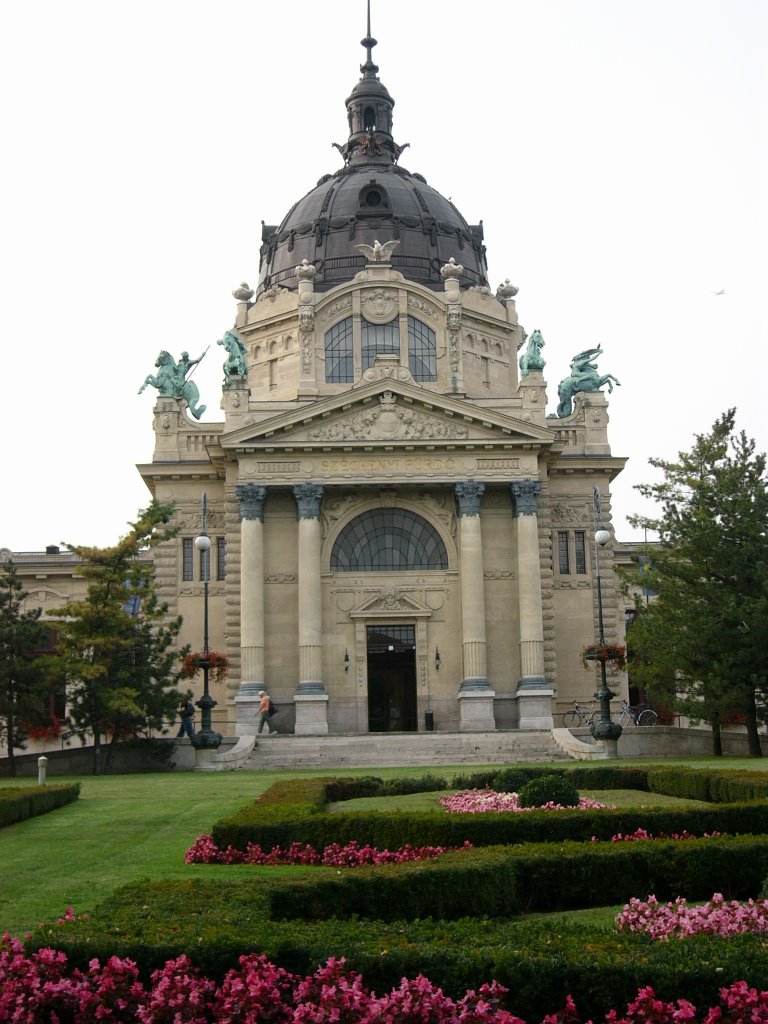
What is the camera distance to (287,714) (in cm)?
5125

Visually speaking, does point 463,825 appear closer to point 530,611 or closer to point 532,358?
point 530,611

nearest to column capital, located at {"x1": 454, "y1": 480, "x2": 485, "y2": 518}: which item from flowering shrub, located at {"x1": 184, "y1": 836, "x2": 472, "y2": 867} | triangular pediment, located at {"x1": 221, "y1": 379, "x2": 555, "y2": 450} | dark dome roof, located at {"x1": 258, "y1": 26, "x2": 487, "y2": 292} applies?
triangular pediment, located at {"x1": 221, "y1": 379, "x2": 555, "y2": 450}

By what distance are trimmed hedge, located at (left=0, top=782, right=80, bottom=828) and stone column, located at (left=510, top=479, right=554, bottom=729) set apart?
2580cm

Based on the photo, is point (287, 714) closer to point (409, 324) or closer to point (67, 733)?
point (67, 733)

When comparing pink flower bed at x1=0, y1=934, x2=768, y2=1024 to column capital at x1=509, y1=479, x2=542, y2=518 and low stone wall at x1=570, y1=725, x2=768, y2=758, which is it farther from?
column capital at x1=509, y1=479, x2=542, y2=518

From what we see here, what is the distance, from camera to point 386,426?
52.0 metres

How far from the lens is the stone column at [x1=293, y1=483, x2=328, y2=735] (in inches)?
1973

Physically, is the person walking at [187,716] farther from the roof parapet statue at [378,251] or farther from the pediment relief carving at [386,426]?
the roof parapet statue at [378,251]

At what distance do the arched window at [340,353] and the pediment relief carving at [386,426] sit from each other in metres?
6.84

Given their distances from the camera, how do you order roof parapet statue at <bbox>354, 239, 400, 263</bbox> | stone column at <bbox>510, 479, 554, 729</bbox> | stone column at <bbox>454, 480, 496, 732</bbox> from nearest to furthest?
1. stone column at <bbox>454, 480, 496, 732</bbox>
2. stone column at <bbox>510, 479, 554, 729</bbox>
3. roof parapet statue at <bbox>354, 239, 400, 263</bbox>

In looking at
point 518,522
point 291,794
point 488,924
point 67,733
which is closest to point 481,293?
point 518,522

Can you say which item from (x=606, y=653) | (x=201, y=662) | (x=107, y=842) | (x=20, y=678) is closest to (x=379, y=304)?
(x=606, y=653)

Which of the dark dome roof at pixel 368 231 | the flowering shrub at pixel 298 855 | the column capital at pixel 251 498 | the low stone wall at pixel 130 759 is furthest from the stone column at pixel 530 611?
the flowering shrub at pixel 298 855

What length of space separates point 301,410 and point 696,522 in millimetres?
16990
